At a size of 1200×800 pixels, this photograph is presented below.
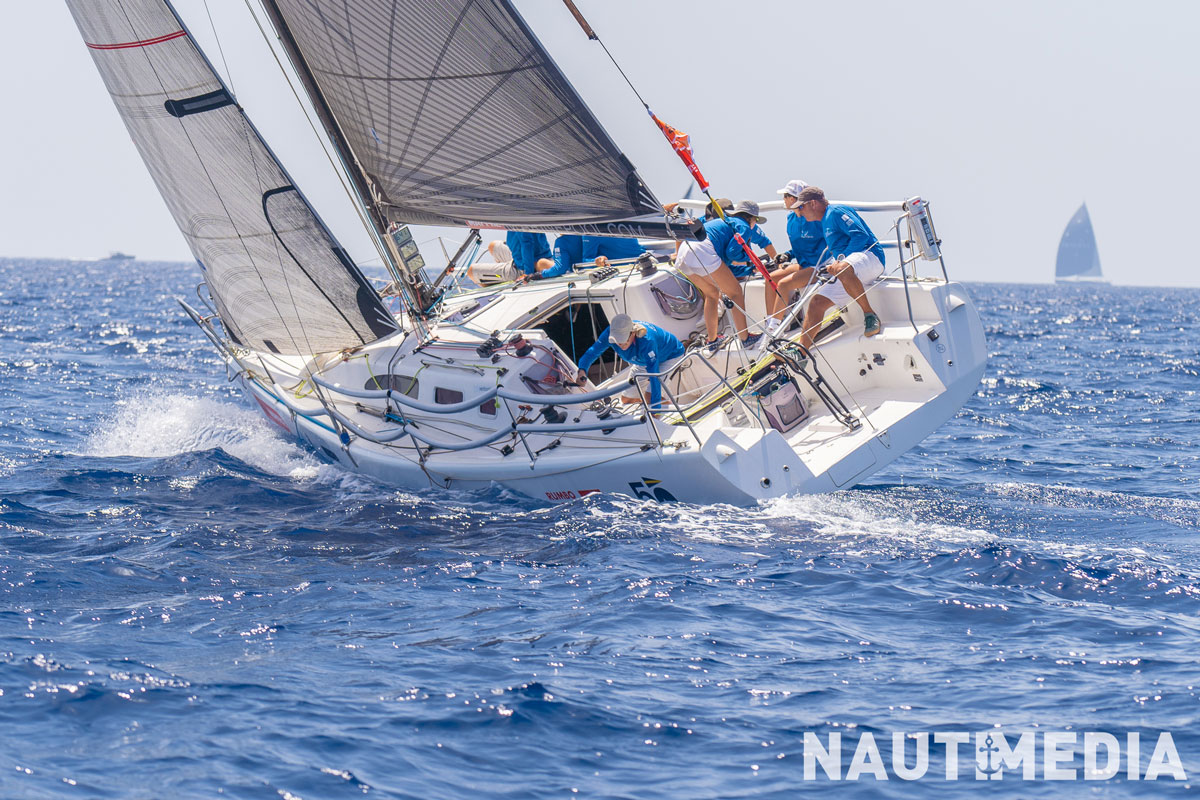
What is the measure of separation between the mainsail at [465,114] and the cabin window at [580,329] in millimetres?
1165

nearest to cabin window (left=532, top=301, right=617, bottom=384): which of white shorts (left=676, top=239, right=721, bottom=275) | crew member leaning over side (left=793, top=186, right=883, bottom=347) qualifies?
white shorts (left=676, top=239, right=721, bottom=275)

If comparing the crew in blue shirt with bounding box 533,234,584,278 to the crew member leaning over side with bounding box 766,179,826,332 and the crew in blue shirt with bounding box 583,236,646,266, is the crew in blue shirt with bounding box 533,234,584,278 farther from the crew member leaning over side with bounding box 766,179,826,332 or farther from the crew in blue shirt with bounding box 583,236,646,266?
the crew member leaning over side with bounding box 766,179,826,332

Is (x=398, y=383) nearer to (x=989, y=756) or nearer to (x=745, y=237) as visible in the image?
(x=745, y=237)

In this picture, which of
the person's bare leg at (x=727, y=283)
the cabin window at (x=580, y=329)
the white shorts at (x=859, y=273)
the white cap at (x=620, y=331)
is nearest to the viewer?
the white cap at (x=620, y=331)

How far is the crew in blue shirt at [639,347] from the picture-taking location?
26.5 ft

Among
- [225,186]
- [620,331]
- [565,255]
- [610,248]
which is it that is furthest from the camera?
[610,248]

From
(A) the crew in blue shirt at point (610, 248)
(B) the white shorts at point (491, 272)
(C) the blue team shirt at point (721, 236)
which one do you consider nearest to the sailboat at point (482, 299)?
(C) the blue team shirt at point (721, 236)

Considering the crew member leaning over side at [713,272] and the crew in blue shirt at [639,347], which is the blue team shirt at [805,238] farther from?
the crew in blue shirt at [639,347]

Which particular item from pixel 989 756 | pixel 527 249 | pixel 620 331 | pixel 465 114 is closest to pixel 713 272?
pixel 620 331

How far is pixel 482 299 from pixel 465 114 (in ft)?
7.13

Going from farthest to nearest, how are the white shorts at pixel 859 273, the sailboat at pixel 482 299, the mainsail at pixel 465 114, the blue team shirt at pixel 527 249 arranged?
the blue team shirt at pixel 527 249
the white shorts at pixel 859 273
the mainsail at pixel 465 114
the sailboat at pixel 482 299

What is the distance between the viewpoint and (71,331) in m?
23.7

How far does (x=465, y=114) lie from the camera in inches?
339

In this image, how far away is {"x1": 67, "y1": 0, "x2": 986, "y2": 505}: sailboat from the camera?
7.96 metres
